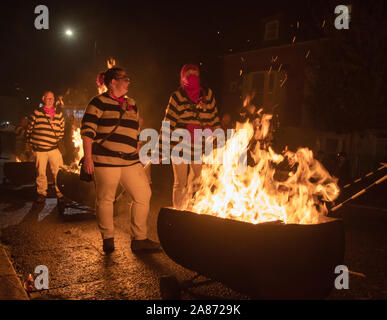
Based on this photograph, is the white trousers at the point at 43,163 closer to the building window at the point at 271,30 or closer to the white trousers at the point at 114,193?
the white trousers at the point at 114,193

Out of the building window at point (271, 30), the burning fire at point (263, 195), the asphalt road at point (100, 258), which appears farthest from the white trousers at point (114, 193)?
the building window at point (271, 30)

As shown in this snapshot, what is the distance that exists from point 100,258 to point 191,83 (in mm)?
2498

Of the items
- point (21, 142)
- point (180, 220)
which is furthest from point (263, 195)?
point (21, 142)

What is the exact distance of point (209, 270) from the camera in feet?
9.57

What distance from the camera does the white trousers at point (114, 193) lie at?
4.42 metres

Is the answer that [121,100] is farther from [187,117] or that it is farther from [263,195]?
[263,195]

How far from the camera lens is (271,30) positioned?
883 inches

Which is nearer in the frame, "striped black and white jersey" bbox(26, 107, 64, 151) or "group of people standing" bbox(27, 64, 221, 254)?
"group of people standing" bbox(27, 64, 221, 254)

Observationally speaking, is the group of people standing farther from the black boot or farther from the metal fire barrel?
the metal fire barrel

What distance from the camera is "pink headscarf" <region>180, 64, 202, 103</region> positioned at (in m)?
5.05

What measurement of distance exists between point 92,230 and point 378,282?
3.79 meters

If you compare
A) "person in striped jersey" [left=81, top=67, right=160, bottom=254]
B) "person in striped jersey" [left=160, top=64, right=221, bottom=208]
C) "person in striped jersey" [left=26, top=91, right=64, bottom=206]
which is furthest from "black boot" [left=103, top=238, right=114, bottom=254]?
"person in striped jersey" [left=26, top=91, right=64, bottom=206]
